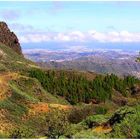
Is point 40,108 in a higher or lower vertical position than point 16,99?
lower

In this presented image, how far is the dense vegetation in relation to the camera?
3211 inches

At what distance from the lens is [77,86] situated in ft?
283

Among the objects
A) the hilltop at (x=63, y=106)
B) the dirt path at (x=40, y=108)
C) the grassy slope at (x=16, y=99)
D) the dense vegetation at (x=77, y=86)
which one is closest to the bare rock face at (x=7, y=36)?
the hilltop at (x=63, y=106)

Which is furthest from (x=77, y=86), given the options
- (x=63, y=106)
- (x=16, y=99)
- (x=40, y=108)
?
(x=40, y=108)

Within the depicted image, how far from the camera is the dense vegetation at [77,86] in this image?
8156 cm

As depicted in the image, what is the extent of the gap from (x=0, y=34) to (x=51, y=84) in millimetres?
56311

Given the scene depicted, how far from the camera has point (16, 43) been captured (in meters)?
137

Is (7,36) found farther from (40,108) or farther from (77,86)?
(40,108)

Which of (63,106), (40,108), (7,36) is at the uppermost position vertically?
(7,36)

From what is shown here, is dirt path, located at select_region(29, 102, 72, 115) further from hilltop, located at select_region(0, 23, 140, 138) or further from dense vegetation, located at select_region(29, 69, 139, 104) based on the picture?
dense vegetation, located at select_region(29, 69, 139, 104)

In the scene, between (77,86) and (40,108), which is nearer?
(40,108)

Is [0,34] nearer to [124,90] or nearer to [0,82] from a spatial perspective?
[124,90]

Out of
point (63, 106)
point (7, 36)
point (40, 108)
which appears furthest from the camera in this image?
point (7, 36)

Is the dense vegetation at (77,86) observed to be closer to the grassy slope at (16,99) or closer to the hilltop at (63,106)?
the hilltop at (63,106)
